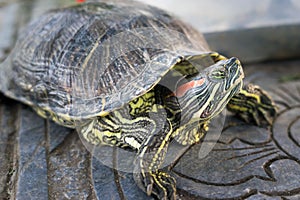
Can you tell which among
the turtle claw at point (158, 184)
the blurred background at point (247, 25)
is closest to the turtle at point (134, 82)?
the turtle claw at point (158, 184)

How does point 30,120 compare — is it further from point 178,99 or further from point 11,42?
point 11,42

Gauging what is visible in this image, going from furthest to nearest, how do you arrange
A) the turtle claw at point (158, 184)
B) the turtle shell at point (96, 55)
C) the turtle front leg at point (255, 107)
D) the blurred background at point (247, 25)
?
the blurred background at point (247, 25), the turtle front leg at point (255, 107), the turtle shell at point (96, 55), the turtle claw at point (158, 184)

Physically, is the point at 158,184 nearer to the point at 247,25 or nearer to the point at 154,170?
the point at 154,170

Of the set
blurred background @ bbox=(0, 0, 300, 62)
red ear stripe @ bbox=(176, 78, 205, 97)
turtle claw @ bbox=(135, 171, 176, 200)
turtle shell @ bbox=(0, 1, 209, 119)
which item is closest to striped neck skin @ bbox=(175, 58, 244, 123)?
red ear stripe @ bbox=(176, 78, 205, 97)

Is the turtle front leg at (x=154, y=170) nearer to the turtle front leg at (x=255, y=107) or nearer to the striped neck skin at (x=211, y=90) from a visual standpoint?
the striped neck skin at (x=211, y=90)

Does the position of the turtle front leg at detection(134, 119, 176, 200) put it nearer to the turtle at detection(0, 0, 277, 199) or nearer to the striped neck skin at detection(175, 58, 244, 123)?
the turtle at detection(0, 0, 277, 199)

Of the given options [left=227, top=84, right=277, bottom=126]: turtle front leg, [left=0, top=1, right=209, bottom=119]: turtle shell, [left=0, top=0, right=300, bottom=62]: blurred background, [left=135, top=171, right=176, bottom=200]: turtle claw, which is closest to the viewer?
[left=135, top=171, right=176, bottom=200]: turtle claw
